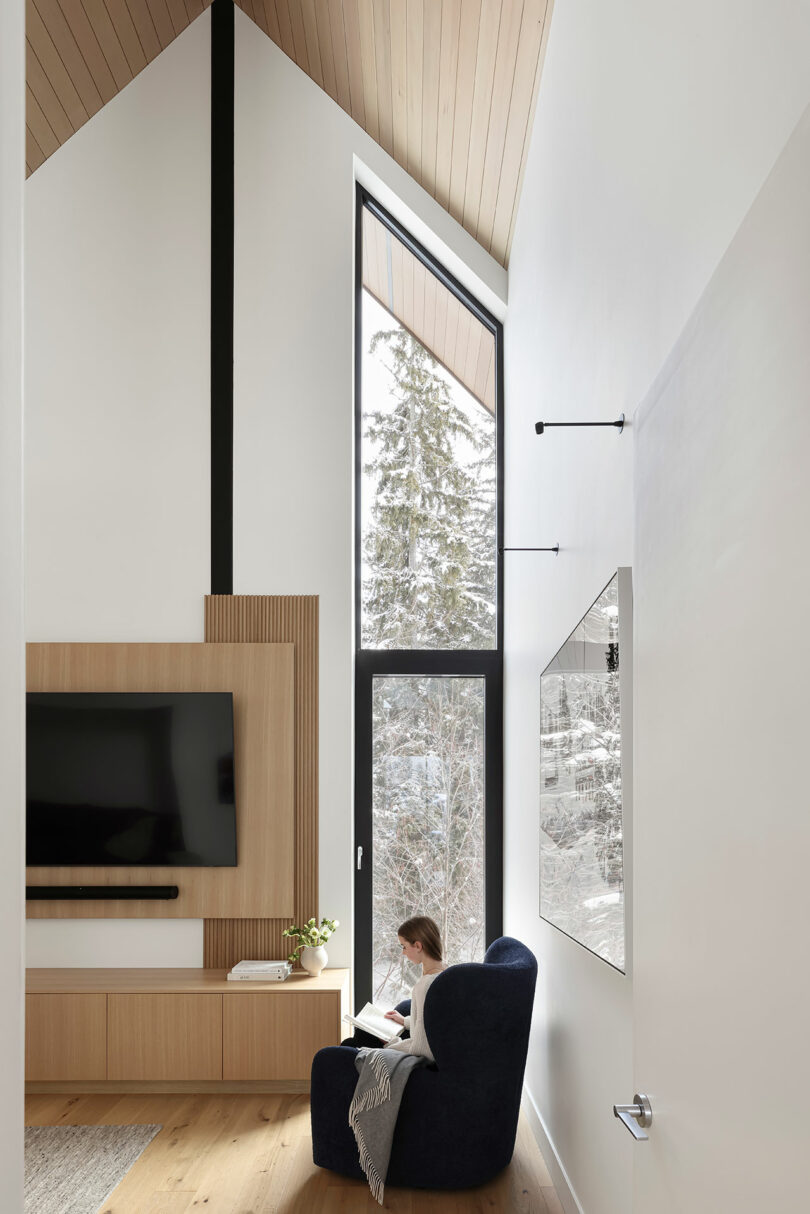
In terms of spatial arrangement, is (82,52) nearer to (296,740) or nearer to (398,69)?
(398,69)

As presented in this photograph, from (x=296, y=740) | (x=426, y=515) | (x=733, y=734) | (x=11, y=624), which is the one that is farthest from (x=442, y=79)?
(x=733, y=734)

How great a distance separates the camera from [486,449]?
5.47m

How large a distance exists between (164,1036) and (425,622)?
7.98 feet

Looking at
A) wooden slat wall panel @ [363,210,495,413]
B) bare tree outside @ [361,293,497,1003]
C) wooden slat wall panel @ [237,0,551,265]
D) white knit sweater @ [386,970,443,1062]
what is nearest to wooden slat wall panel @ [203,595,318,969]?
bare tree outside @ [361,293,497,1003]

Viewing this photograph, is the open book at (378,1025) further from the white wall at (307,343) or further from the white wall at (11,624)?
the white wall at (11,624)

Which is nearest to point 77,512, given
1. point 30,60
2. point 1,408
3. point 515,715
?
point 30,60

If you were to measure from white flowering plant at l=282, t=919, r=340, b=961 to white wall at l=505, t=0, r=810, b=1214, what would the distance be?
3.03 feet

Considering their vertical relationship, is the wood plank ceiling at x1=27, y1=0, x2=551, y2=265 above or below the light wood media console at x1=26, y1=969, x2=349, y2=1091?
above

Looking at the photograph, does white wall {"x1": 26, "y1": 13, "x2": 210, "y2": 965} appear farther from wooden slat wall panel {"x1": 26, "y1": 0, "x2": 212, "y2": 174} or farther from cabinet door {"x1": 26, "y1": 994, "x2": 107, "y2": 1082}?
cabinet door {"x1": 26, "y1": 994, "x2": 107, "y2": 1082}

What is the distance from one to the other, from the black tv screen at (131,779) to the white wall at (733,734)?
3.71m

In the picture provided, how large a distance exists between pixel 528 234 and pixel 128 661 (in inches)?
114

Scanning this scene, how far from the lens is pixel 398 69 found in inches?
178

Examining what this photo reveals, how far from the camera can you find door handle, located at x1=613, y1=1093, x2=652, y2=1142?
4.71 ft

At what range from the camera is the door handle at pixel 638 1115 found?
1.43m
